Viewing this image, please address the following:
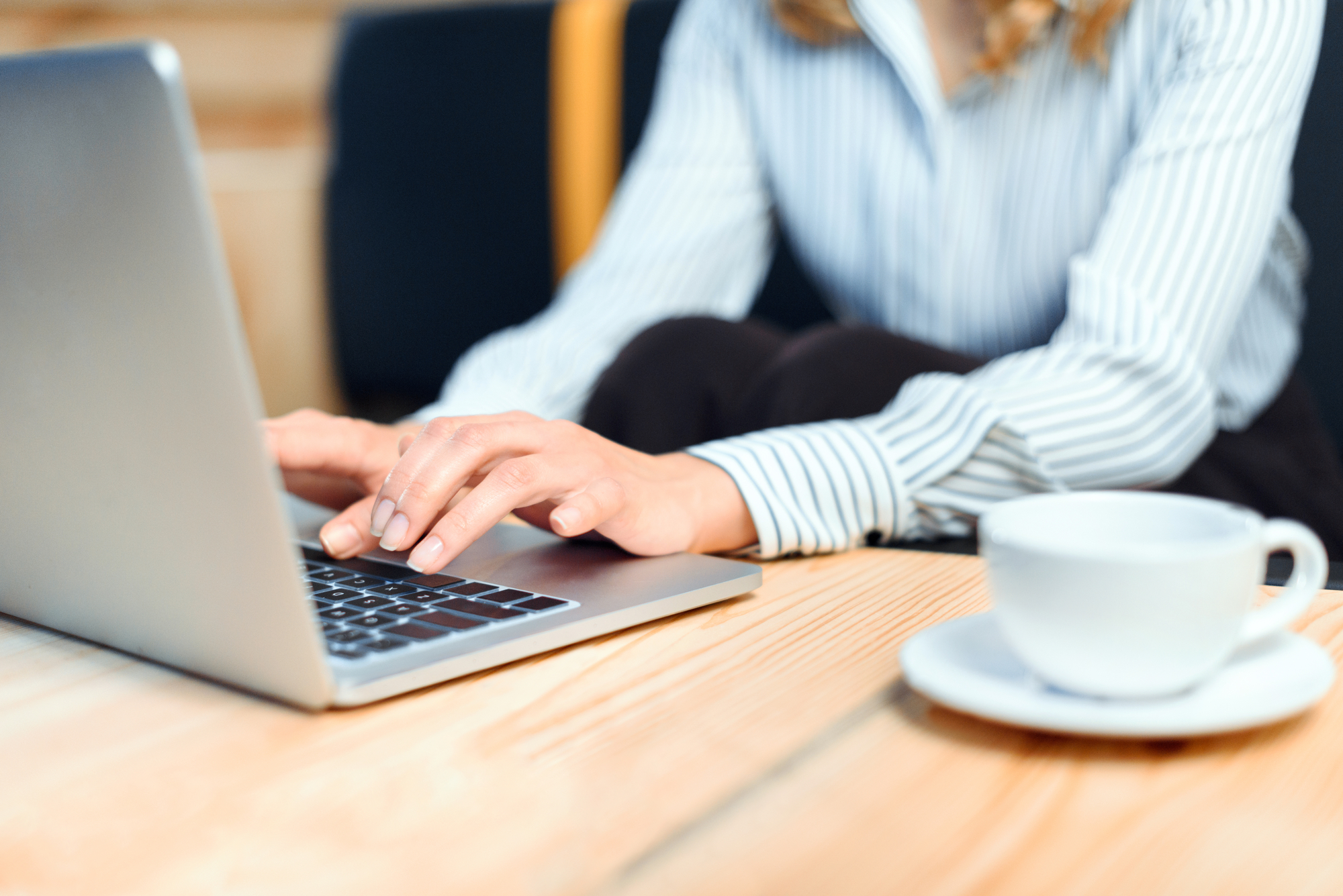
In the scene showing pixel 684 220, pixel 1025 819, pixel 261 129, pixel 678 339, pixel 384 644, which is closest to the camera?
pixel 1025 819

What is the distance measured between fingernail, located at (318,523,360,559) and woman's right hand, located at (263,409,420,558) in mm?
76

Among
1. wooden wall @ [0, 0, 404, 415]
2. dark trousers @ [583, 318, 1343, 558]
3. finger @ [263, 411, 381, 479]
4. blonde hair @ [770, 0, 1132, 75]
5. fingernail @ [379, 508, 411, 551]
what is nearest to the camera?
fingernail @ [379, 508, 411, 551]

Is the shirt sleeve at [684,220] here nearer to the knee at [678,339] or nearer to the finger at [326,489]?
the knee at [678,339]

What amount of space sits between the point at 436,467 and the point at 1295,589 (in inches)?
14.7

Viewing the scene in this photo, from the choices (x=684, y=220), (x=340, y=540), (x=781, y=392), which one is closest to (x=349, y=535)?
(x=340, y=540)

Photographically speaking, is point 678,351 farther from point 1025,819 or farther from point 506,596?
point 1025,819

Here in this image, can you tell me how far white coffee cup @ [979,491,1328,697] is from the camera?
1.10 feet

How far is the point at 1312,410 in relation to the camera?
3.70 feet

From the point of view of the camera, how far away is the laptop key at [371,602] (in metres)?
0.49

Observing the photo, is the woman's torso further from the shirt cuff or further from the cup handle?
the cup handle

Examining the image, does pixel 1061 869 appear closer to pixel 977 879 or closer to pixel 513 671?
pixel 977 879

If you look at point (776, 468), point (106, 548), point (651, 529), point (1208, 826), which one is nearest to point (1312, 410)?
point (776, 468)

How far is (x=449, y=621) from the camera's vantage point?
1.52 feet

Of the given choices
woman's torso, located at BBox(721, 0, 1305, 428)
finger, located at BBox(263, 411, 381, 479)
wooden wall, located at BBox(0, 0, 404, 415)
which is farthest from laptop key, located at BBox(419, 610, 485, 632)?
wooden wall, located at BBox(0, 0, 404, 415)
